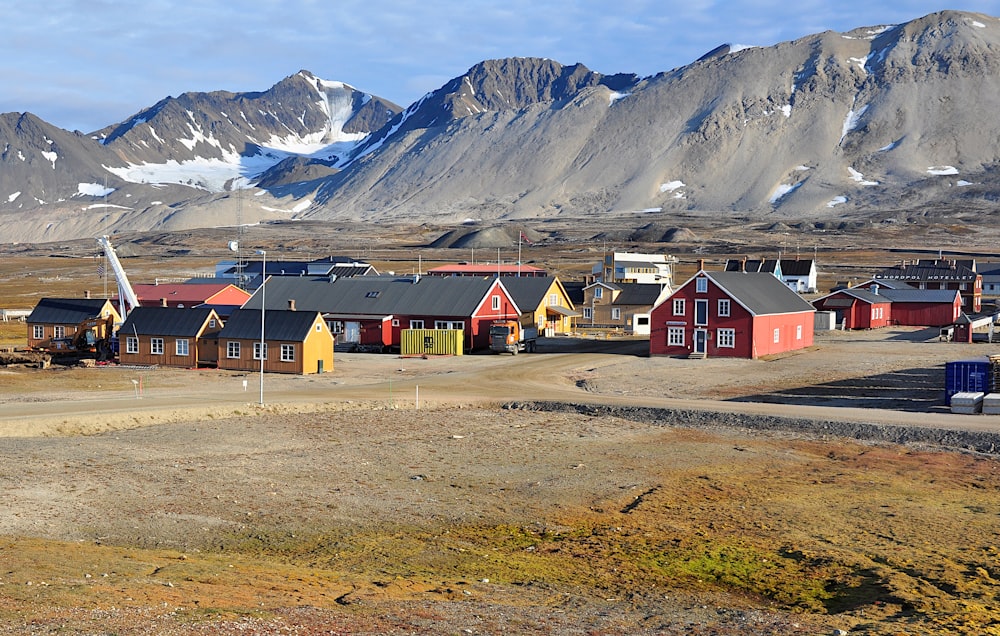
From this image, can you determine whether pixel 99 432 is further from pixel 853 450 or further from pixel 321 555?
pixel 853 450

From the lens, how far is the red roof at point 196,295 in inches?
3132

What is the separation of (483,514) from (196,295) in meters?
58.0

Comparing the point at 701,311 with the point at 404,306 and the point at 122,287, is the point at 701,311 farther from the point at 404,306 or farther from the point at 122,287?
the point at 122,287

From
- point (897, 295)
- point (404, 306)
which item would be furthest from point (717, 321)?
point (897, 295)

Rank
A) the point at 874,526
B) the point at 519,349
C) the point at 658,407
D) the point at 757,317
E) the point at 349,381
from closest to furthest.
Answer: the point at 874,526 < the point at 658,407 < the point at 349,381 < the point at 757,317 < the point at 519,349

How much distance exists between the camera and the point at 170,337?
61750mm

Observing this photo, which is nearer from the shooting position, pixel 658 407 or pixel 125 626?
pixel 125 626

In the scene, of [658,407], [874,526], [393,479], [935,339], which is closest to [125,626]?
[393,479]

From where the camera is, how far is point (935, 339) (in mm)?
78500

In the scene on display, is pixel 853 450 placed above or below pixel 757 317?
below

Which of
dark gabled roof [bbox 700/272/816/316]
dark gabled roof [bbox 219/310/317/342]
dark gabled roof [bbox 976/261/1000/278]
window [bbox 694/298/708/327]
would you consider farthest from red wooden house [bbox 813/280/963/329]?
dark gabled roof [bbox 219/310/317/342]

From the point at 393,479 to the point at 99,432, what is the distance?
13365 millimetres

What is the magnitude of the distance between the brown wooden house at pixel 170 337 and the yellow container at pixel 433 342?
41.1 ft

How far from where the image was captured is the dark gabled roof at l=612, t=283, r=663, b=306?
88.4m
